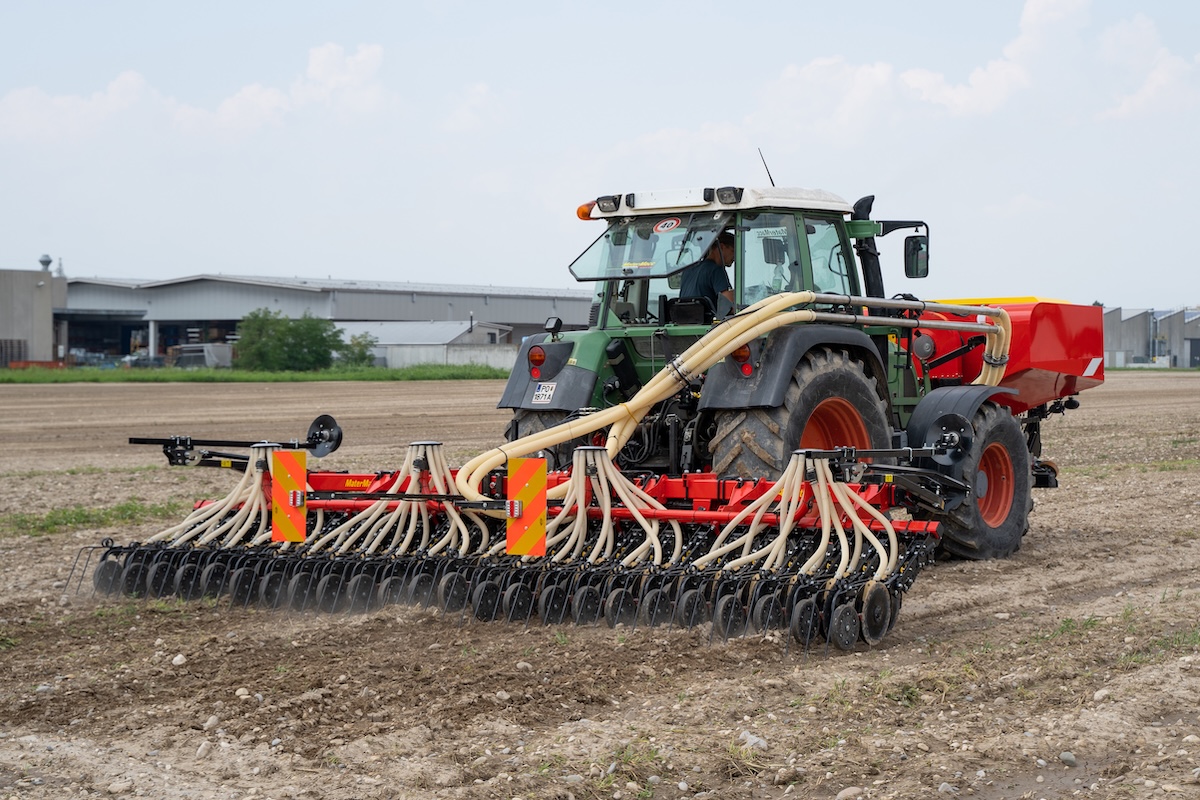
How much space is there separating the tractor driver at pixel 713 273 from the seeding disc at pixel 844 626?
262cm

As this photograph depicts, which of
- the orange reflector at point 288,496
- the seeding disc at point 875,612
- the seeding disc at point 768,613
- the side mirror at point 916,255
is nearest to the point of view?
the seeding disc at point 875,612

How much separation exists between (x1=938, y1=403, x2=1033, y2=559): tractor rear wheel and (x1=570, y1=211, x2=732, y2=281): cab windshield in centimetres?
205

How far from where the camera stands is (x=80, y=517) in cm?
1040

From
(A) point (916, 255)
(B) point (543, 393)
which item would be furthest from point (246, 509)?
(A) point (916, 255)

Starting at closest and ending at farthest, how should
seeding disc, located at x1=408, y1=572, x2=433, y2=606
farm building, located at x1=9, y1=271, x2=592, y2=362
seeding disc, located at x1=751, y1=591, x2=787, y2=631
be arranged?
A: seeding disc, located at x1=751, y1=591, x2=787, y2=631 → seeding disc, located at x1=408, y1=572, x2=433, y2=606 → farm building, located at x1=9, y1=271, x2=592, y2=362

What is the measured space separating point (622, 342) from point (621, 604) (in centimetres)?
226

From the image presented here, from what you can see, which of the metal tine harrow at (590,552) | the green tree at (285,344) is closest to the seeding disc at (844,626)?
the metal tine harrow at (590,552)

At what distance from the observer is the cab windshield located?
7898 millimetres

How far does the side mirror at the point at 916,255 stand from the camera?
8766 millimetres

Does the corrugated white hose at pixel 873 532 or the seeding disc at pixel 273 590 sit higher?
the corrugated white hose at pixel 873 532

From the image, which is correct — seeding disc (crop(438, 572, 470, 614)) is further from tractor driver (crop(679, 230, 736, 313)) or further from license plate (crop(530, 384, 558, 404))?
tractor driver (crop(679, 230, 736, 313))

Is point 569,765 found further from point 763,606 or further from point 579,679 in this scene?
point 763,606

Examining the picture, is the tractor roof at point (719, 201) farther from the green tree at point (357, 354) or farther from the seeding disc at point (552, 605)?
the green tree at point (357, 354)

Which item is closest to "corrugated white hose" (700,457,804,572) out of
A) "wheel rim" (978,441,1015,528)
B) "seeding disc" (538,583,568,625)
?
"seeding disc" (538,583,568,625)
